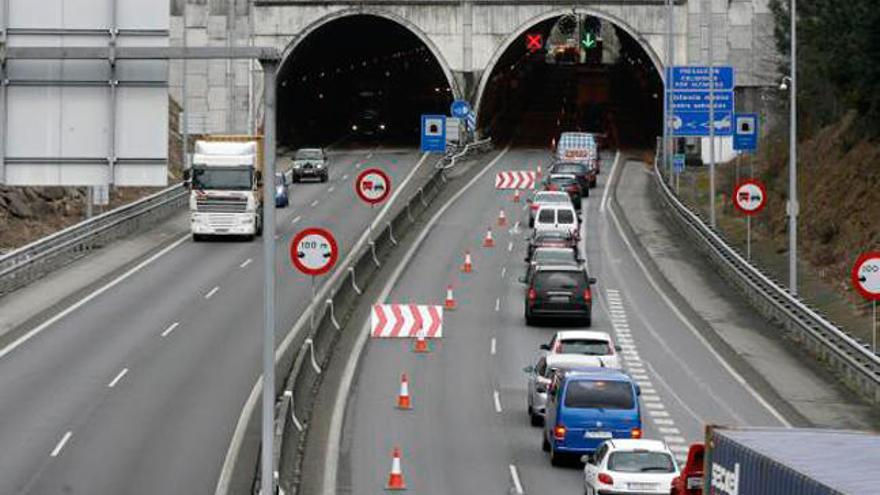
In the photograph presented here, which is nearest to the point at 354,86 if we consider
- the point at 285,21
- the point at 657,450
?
the point at 285,21

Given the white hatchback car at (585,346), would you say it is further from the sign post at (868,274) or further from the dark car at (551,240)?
the dark car at (551,240)

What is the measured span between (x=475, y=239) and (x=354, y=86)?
69.5 m

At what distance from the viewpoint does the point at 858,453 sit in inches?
740

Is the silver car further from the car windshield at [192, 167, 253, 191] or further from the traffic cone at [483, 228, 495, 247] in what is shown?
the traffic cone at [483, 228, 495, 247]

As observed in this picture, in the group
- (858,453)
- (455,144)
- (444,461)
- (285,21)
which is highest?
(285,21)

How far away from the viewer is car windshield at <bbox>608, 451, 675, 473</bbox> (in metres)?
29.0

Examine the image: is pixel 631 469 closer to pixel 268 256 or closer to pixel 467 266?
pixel 268 256

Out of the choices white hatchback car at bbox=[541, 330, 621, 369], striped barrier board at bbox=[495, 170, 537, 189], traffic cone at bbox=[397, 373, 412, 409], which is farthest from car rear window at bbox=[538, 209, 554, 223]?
traffic cone at bbox=[397, 373, 412, 409]

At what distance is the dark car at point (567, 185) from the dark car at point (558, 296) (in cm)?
2800

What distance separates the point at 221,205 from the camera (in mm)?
65000

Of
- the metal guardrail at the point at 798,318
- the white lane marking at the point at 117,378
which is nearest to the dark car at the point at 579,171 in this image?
the metal guardrail at the point at 798,318

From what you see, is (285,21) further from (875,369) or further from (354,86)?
(875,369)

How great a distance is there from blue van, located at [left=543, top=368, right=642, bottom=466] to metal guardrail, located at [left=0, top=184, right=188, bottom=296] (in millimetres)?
23505

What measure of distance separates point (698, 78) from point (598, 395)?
43719mm
